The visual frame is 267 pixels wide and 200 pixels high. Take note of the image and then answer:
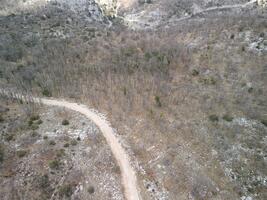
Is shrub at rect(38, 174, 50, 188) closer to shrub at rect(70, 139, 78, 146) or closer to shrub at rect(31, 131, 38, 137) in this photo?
shrub at rect(70, 139, 78, 146)

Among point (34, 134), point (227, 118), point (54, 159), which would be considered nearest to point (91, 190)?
point (54, 159)

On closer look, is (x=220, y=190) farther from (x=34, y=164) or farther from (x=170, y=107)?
(x=34, y=164)

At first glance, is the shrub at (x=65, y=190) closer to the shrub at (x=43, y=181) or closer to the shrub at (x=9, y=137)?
the shrub at (x=43, y=181)

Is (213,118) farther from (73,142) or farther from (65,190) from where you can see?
A: (65,190)

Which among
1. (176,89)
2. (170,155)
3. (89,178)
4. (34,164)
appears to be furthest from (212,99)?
(34,164)

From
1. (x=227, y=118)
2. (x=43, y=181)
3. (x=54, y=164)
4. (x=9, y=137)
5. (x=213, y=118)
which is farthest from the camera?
(x=227, y=118)

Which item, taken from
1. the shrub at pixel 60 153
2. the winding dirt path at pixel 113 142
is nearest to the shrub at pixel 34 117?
the winding dirt path at pixel 113 142
